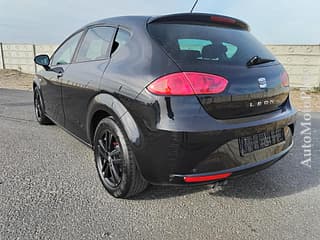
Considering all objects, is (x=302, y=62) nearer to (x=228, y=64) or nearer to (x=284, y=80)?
(x=284, y=80)

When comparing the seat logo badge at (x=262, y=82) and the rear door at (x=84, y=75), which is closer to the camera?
the seat logo badge at (x=262, y=82)

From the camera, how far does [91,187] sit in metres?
2.59

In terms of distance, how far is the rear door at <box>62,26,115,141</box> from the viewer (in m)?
2.57

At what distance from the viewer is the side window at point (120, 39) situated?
7.70ft

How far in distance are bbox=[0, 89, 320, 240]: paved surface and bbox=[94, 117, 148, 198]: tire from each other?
12 centimetres

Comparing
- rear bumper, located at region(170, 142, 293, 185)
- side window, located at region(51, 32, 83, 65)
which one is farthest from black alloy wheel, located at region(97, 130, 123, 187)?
side window, located at region(51, 32, 83, 65)

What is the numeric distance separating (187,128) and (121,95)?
640 mm

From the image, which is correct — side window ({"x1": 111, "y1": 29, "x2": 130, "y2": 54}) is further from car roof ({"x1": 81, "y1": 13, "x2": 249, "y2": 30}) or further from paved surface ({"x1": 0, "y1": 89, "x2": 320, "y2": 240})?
paved surface ({"x1": 0, "y1": 89, "x2": 320, "y2": 240})

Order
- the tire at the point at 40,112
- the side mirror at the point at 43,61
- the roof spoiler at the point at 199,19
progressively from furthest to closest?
the tire at the point at 40,112 < the side mirror at the point at 43,61 < the roof spoiler at the point at 199,19

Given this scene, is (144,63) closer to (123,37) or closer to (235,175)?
(123,37)

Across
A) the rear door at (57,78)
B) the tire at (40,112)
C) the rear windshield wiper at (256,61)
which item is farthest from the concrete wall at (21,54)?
the rear windshield wiper at (256,61)

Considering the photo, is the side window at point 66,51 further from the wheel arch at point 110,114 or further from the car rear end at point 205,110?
the car rear end at point 205,110

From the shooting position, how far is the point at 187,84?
1829 mm

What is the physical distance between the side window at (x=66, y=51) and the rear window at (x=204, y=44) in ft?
4.97
